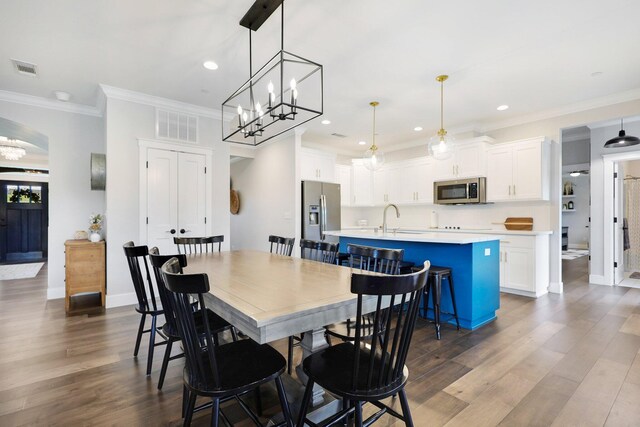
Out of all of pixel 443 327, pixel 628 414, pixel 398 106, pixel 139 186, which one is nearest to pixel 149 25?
pixel 139 186

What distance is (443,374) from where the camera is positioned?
2240 millimetres

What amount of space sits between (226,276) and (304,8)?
6.87 feet

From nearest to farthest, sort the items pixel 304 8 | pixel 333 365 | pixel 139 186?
pixel 333 365 < pixel 304 8 < pixel 139 186

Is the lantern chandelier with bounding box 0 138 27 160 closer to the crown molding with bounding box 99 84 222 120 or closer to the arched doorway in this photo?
the arched doorway

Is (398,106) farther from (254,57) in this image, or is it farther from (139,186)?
(139,186)

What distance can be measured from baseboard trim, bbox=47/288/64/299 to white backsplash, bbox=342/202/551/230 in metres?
5.28

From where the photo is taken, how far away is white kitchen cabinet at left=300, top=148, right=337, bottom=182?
5816 mm

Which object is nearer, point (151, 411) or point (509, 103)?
point (151, 411)

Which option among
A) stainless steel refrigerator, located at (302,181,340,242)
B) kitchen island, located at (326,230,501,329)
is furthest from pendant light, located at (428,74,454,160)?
stainless steel refrigerator, located at (302,181,340,242)

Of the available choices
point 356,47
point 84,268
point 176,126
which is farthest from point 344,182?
point 84,268

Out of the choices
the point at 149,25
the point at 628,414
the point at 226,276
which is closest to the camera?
the point at 628,414

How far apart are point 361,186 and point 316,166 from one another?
150cm

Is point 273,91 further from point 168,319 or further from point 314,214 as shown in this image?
point 314,214

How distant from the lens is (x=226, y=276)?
202 centimetres
